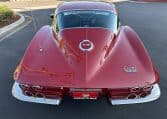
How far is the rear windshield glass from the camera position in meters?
8.45

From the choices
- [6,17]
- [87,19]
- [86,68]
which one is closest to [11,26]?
[6,17]

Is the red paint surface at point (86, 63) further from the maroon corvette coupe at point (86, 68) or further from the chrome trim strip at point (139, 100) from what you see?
the chrome trim strip at point (139, 100)

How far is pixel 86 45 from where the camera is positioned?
→ 7570 millimetres

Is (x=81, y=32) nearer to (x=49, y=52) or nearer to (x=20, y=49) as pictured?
(x=49, y=52)

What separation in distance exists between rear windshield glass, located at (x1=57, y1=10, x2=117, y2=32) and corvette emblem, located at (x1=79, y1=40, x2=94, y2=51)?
2.69 ft

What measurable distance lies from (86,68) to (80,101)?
3.48 ft

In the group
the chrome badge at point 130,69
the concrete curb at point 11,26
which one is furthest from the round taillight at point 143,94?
the concrete curb at point 11,26

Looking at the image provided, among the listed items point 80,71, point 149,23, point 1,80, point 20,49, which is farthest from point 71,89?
point 149,23

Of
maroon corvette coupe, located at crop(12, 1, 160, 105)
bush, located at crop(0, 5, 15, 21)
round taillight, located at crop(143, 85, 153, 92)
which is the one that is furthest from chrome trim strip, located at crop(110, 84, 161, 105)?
bush, located at crop(0, 5, 15, 21)

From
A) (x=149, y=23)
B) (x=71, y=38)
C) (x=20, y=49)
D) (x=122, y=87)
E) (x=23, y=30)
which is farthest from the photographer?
(x=149, y=23)

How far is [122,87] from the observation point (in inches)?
266

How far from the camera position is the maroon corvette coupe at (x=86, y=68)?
22.4 feet

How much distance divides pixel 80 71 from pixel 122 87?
2.34 ft

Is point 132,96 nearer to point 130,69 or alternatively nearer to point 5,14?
point 130,69
